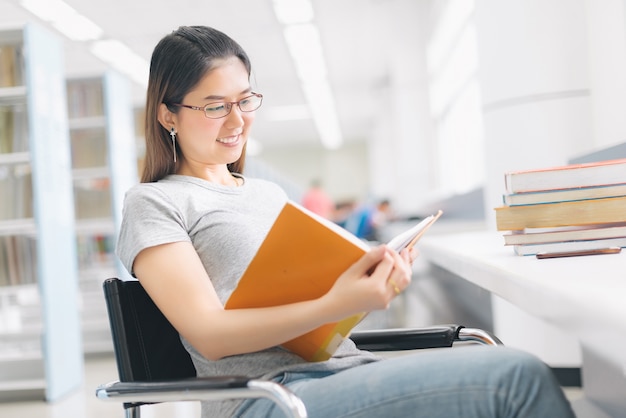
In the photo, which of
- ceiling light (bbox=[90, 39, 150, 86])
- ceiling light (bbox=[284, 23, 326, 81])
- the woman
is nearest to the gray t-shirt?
the woman

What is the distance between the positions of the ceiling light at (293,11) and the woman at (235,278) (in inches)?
251

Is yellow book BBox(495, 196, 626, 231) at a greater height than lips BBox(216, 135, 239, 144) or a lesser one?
lesser

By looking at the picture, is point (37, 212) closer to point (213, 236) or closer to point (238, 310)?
point (213, 236)

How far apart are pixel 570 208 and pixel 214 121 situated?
675mm

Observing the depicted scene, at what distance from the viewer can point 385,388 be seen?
39.0 inches

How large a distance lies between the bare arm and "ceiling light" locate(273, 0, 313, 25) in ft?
22.3

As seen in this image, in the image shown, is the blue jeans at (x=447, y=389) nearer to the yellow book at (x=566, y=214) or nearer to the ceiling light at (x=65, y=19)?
the yellow book at (x=566, y=214)

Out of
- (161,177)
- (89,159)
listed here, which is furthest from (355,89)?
(161,177)

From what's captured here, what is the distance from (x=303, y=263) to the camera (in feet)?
3.52

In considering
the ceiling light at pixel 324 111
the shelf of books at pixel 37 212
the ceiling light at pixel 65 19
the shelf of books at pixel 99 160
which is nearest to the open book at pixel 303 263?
the shelf of books at pixel 37 212

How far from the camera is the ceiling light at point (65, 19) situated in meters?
7.47

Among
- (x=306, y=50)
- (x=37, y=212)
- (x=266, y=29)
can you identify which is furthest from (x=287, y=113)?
(x=37, y=212)

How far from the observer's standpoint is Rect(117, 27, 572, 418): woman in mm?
964

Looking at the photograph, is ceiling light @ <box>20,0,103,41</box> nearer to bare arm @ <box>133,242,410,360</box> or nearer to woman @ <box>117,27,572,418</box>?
woman @ <box>117,27,572,418</box>
